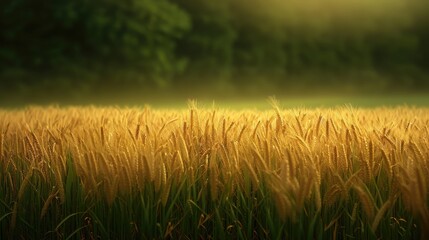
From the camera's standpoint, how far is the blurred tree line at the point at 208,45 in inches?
781

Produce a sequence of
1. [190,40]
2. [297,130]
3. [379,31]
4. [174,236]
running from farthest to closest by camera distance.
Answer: [379,31] → [190,40] → [297,130] → [174,236]

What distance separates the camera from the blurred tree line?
19828 millimetres

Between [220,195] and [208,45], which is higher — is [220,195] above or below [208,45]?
below

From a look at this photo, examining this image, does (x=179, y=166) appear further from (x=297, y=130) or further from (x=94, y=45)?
(x=94, y=45)

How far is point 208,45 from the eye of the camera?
916 inches

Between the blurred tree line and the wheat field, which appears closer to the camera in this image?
the wheat field

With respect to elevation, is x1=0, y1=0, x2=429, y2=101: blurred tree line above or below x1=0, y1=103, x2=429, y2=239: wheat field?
above

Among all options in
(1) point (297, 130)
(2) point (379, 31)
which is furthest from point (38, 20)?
(1) point (297, 130)

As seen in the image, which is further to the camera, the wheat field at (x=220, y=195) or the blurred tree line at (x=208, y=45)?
the blurred tree line at (x=208, y=45)

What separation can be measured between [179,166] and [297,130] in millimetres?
696

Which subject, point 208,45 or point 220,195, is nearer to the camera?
point 220,195

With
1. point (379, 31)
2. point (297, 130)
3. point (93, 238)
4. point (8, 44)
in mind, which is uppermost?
point (379, 31)

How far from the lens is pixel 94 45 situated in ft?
65.3

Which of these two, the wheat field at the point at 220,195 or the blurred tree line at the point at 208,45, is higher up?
the blurred tree line at the point at 208,45
